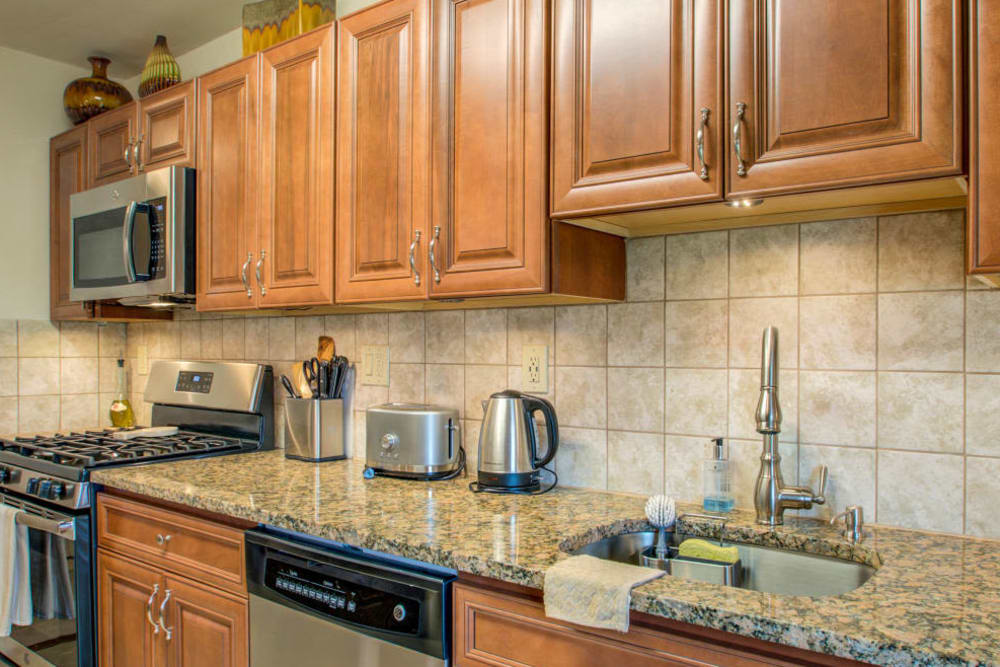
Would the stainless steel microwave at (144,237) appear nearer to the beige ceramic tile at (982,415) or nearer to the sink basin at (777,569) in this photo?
the sink basin at (777,569)

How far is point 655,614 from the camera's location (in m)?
1.06

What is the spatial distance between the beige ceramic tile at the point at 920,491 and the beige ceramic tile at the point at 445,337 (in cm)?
113

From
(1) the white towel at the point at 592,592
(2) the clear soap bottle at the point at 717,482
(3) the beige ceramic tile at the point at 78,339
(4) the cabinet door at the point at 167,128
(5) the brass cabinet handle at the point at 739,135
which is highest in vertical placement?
(4) the cabinet door at the point at 167,128

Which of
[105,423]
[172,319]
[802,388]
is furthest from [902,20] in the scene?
[105,423]

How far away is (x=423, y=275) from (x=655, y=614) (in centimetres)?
98

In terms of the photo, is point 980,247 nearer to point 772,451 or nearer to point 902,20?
point 902,20

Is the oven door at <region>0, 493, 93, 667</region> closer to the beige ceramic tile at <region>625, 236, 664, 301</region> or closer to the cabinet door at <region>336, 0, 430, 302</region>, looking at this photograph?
the cabinet door at <region>336, 0, 430, 302</region>

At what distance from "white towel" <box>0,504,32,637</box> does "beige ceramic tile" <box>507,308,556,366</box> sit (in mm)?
1645

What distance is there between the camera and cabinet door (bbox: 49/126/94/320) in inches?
112

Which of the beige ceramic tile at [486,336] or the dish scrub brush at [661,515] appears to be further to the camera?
the beige ceramic tile at [486,336]

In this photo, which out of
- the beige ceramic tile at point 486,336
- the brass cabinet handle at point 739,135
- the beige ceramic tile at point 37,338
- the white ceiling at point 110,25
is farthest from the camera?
the beige ceramic tile at point 37,338

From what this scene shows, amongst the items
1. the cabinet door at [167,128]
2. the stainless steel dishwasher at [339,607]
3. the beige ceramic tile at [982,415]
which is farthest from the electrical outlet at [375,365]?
the beige ceramic tile at [982,415]

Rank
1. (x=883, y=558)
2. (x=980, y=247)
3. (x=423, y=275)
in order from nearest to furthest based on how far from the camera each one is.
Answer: (x=980, y=247) → (x=883, y=558) → (x=423, y=275)

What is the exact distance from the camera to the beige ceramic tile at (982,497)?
1.34 m
